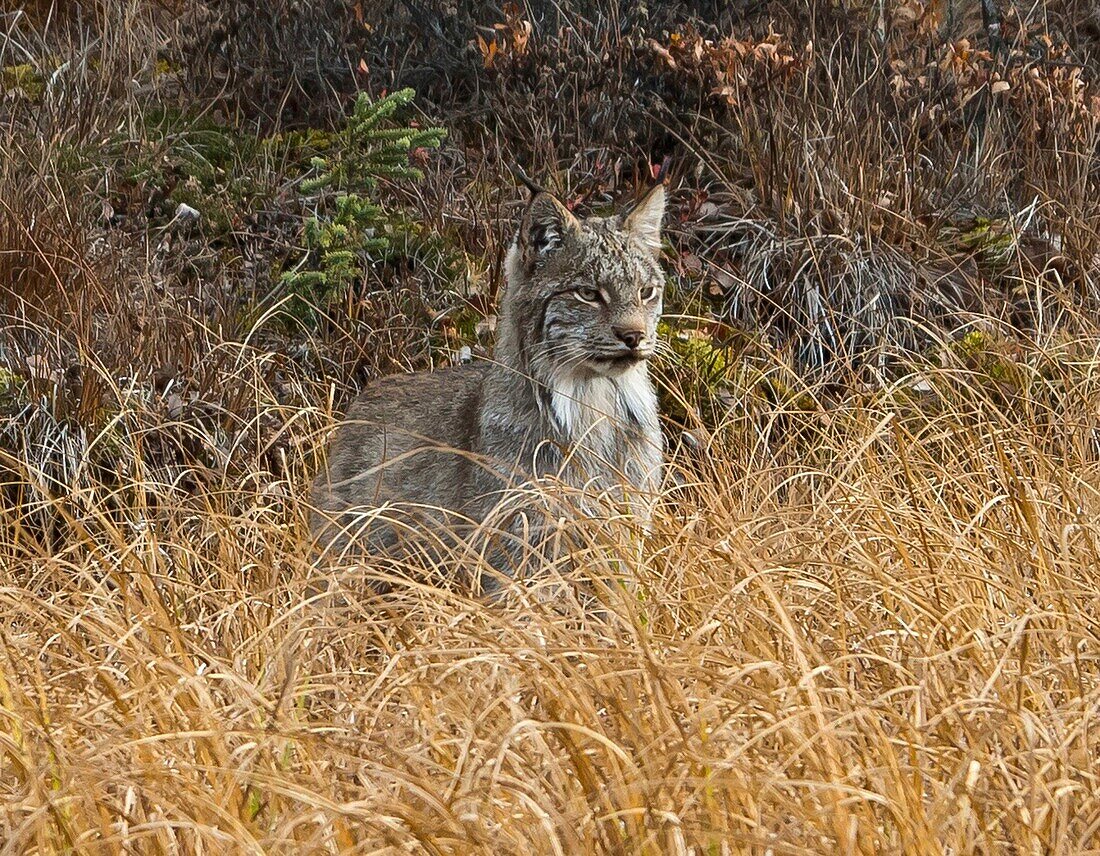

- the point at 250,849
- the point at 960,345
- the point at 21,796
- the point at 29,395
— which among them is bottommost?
the point at 29,395

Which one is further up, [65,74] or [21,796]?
[21,796]

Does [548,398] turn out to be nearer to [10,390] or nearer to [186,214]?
[10,390]

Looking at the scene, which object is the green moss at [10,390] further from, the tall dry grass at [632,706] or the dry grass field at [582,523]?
the tall dry grass at [632,706]

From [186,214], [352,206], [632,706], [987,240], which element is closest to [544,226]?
[352,206]

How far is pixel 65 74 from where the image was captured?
928 centimetres

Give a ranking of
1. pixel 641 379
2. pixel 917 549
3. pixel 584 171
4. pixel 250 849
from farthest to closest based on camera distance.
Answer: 1. pixel 584 171
2. pixel 641 379
3. pixel 917 549
4. pixel 250 849

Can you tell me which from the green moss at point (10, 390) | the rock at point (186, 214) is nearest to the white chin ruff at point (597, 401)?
the green moss at point (10, 390)

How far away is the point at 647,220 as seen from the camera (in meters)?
5.84

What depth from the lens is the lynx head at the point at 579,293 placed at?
5.32 m

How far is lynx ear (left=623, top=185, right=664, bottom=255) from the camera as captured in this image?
18.8 feet

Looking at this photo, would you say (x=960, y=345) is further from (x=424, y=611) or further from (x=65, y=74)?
(x=65, y=74)

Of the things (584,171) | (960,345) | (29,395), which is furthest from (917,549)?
(584,171)

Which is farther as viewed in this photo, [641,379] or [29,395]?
[29,395]

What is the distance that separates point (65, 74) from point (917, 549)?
6.78 metres
